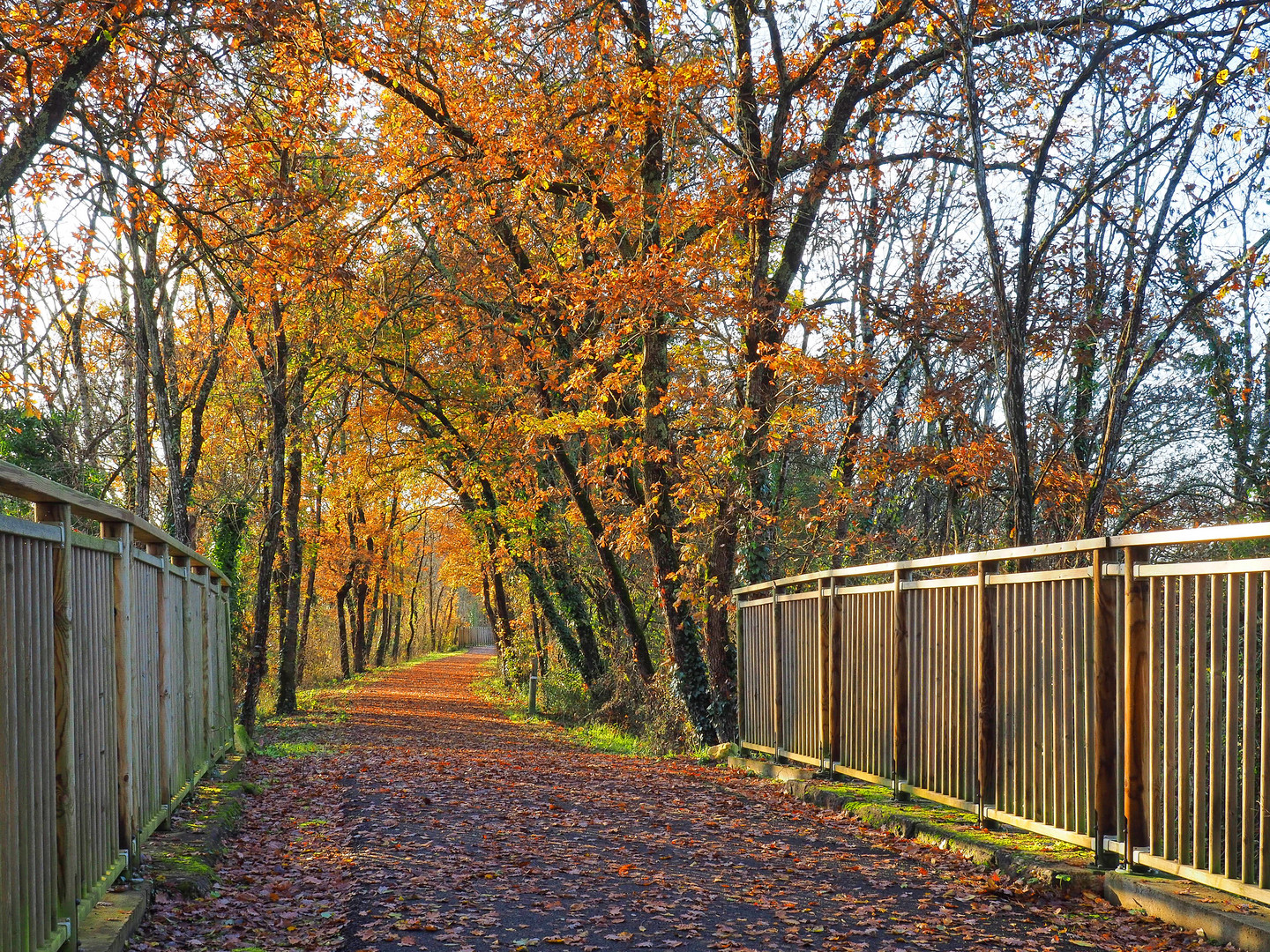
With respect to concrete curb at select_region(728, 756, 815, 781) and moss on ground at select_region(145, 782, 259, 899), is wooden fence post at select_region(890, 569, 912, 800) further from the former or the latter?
moss on ground at select_region(145, 782, 259, 899)

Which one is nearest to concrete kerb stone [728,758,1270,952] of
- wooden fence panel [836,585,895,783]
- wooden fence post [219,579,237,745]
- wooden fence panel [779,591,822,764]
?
wooden fence panel [836,585,895,783]

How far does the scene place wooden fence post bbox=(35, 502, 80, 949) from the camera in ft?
14.6

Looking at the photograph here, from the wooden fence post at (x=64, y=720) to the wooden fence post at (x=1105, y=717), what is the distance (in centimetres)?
536

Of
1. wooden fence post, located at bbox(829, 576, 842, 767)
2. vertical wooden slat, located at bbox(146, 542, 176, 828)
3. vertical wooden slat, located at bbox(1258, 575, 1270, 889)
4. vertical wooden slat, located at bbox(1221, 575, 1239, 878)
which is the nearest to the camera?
vertical wooden slat, located at bbox(1258, 575, 1270, 889)

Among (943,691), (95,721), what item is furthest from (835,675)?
(95,721)

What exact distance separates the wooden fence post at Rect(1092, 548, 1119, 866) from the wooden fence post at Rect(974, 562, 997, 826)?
135 cm

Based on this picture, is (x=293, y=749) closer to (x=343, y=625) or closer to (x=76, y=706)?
(x=76, y=706)

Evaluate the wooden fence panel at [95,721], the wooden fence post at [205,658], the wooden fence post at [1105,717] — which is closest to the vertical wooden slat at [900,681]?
the wooden fence post at [1105,717]

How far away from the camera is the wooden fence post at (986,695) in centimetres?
769

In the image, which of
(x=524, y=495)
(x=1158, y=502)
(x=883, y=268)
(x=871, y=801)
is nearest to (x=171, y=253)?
(x=524, y=495)

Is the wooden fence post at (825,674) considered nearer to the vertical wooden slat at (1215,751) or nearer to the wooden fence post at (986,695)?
the wooden fence post at (986,695)

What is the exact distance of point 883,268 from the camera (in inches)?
703

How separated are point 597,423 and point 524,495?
28.0 feet

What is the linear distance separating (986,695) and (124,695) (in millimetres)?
5633
